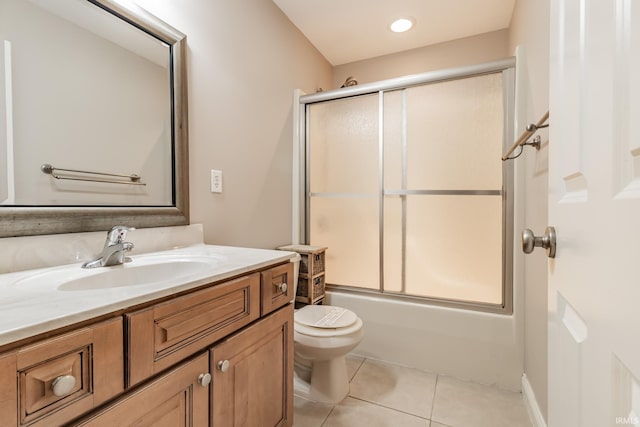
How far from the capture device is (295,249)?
208 cm

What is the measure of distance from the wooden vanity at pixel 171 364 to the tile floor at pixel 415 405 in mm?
401

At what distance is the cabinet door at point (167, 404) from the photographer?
59 cm

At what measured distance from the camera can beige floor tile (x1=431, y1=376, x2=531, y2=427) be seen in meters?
1.42

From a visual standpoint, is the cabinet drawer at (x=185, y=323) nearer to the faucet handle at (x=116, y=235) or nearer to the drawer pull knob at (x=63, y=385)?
the drawer pull knob at (x=63, y=385)

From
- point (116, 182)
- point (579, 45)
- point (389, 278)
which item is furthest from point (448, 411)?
point (116, 182)

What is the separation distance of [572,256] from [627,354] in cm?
22

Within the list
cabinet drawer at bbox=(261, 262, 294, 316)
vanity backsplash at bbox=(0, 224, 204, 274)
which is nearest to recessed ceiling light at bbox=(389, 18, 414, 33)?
cabinet drawer at bbox=(261, 262, 294, 316)

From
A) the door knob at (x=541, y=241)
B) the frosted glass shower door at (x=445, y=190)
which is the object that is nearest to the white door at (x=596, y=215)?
the door knob at (x=541, y=241)

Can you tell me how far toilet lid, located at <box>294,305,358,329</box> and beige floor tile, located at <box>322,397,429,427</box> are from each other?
17.0 inches

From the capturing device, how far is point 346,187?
88.6 inches

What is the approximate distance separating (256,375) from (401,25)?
2488 millimetres

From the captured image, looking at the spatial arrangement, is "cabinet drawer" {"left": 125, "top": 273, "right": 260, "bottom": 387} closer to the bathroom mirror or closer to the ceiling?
the bathroom mirror

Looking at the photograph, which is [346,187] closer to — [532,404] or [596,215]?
[532,404]

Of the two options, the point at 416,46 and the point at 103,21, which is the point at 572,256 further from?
the point at 416,46
